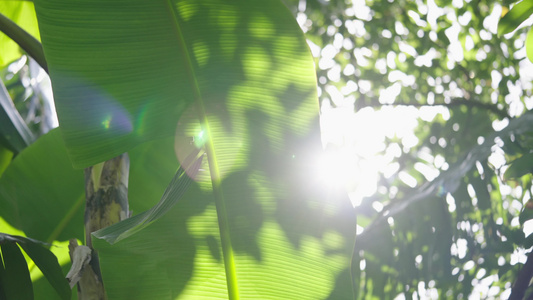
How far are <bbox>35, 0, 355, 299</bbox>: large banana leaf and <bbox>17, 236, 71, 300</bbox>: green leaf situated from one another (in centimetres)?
7

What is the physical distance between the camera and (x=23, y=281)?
29.4 inches

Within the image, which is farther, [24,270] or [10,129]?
[10,129]

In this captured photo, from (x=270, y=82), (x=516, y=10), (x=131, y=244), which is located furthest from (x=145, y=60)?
(x=516, y=10)

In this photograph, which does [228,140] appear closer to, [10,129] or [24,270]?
[24,270]

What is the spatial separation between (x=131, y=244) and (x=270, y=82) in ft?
1.21

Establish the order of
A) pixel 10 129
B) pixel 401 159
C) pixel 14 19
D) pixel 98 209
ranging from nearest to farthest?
1. pixel 98 209
2. pixel 10 129
3. pixel 14 19
4. pixel 401 159

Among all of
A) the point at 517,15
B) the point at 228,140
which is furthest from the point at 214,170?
the point at 517,15

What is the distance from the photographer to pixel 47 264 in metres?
0.73

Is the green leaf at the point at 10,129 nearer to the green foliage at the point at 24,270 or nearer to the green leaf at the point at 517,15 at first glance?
the green foliage at the point at 24,270

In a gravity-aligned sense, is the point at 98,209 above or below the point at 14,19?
below

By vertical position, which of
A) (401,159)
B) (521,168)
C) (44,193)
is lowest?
(401,159)

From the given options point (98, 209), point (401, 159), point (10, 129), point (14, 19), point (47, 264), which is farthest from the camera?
point (401, 159)

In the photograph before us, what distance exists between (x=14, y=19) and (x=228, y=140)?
3.70ft

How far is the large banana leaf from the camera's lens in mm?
750
